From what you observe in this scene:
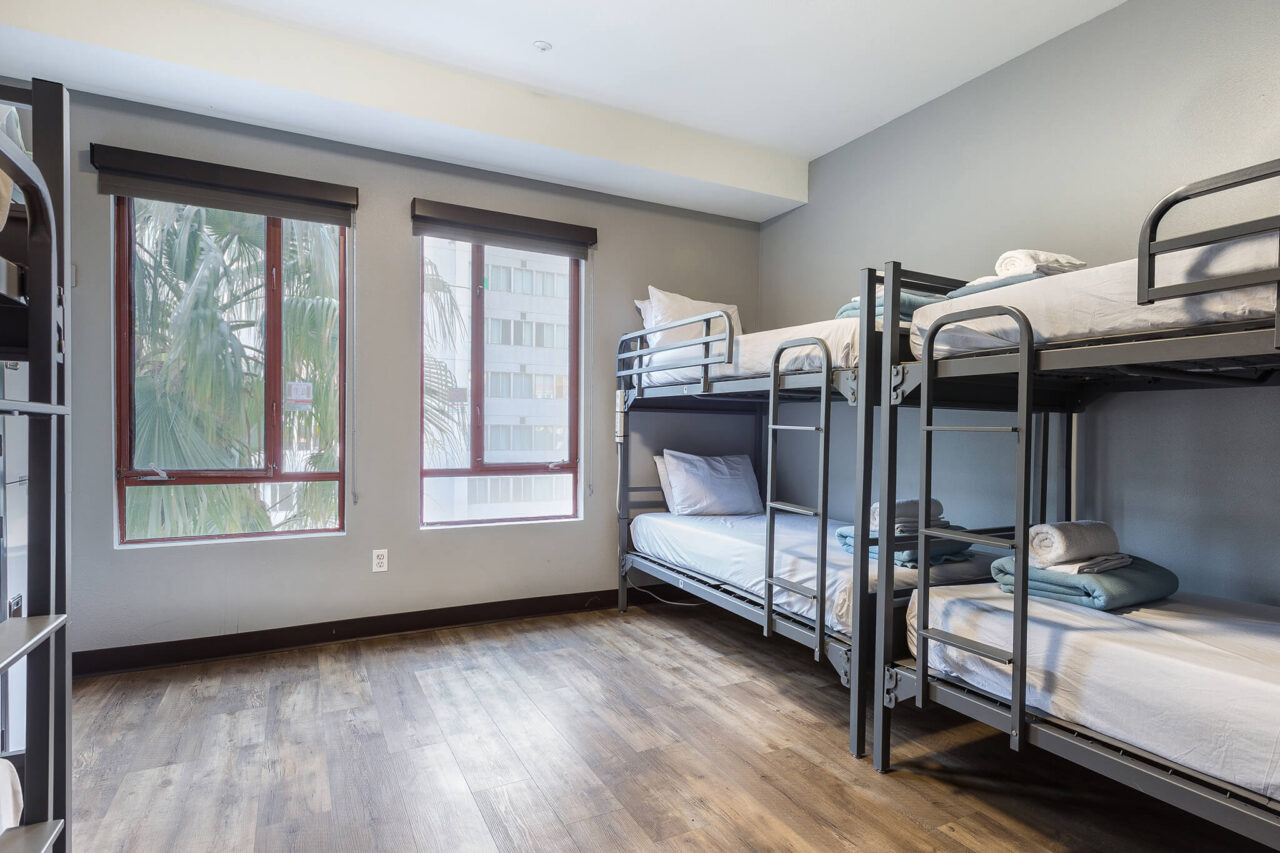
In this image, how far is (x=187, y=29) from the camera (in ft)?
8.17

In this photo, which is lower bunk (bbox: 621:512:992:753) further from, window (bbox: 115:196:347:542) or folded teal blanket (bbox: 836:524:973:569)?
window (bbox: 115:196:347:542)

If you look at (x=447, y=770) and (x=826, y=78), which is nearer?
(x=447, y=770)

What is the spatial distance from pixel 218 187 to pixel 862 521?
3139 millimetres

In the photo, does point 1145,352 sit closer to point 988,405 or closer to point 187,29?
point 988,405

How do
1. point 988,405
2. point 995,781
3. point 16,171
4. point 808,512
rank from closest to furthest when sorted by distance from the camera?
point 16,171 < point 995,781 < point 808,512 < point 988,405

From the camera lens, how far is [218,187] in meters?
2.96

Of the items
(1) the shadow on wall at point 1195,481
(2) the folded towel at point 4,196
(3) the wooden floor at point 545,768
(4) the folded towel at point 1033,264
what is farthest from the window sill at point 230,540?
(1) the shadow on wall at point 1195,481

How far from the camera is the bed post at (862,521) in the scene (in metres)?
2.11

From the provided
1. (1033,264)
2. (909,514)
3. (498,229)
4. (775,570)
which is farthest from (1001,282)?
(498,229)

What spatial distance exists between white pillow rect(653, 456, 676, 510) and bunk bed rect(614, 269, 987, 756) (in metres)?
0.11

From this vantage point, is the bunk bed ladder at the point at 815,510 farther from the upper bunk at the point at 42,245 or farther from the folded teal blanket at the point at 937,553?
the upper bunk at the point at 42,245

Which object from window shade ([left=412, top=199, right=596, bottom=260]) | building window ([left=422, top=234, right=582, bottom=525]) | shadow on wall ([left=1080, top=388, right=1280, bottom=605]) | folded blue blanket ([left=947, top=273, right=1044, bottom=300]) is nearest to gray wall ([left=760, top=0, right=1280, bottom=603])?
shadow on wall ([left=1080, top=388, right=1280, bottom=605])

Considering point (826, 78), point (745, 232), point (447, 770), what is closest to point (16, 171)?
point (447, 770)

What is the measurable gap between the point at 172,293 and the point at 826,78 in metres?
3.18
